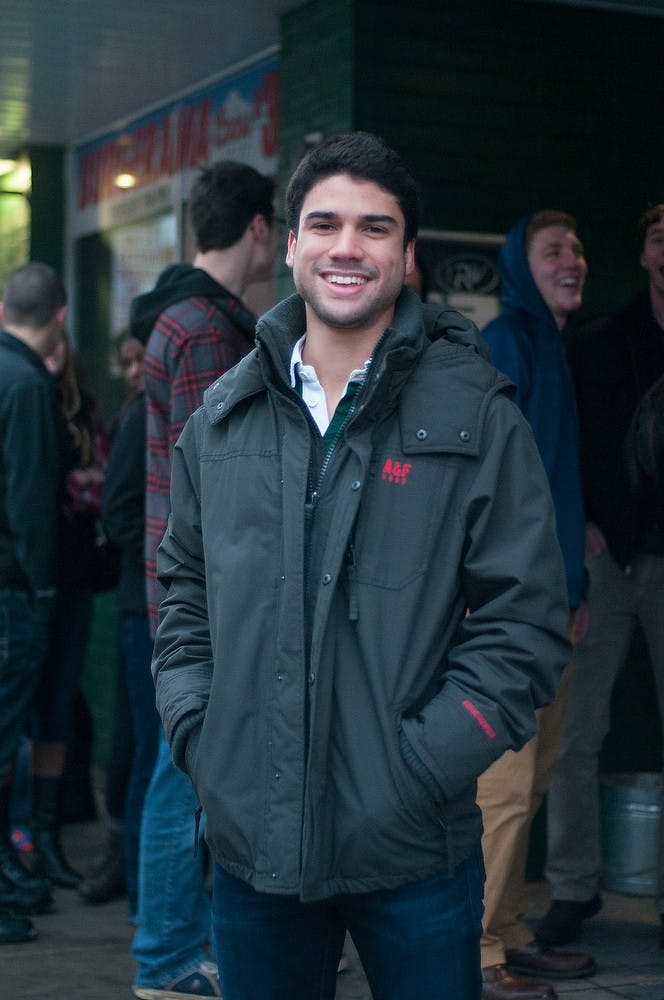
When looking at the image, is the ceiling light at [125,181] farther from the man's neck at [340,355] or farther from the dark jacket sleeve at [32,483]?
the man's neck at [340,355]

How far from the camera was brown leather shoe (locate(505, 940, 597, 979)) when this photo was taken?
492 cm

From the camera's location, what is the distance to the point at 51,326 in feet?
18.9

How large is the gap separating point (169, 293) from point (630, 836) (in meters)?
2.42

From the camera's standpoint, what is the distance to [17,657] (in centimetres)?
542

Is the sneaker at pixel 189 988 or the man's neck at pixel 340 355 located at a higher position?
the man's neck at pixel 340 355

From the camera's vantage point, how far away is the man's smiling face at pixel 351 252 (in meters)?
2.77

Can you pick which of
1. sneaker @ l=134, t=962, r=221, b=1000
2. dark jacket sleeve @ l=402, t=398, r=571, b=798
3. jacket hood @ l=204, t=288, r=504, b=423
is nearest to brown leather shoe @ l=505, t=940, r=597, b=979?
sneaker @ l=134, t=962, r=221, b=1000

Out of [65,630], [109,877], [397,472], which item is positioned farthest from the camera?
[65,630]

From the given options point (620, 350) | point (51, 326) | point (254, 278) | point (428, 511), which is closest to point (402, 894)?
point (428, 511)

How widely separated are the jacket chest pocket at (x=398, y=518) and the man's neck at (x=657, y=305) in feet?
9.21

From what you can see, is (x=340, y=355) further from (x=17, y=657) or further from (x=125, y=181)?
(x=125, y=181)

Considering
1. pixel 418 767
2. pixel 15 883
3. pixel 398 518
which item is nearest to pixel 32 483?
pixel 15 883

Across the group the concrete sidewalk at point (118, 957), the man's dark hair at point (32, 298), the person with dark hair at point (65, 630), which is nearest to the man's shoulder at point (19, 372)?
the man's dark hair at point (32, 298)

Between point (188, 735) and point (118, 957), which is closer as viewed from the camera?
point (188, 735)
